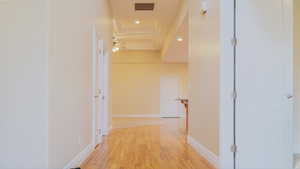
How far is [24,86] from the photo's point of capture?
81.2 inches

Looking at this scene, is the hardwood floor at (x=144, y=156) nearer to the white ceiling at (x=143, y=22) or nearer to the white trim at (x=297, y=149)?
the white trim at (x=297, y=149)

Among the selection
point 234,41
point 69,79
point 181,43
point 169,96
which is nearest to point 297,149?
point 234,41

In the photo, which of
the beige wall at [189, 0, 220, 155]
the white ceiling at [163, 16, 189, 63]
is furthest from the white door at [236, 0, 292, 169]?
the white ceiling at [163, 16, 189, 63]

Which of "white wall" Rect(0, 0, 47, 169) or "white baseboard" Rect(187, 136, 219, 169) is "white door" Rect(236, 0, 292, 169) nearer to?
"white baseboard" Rect(187, 136, 219, 169)

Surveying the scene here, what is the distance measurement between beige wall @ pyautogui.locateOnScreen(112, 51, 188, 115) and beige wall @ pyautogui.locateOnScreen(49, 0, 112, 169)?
709 centimetres

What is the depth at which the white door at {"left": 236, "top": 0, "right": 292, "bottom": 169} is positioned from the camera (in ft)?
8.93

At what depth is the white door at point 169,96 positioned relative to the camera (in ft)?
35.8

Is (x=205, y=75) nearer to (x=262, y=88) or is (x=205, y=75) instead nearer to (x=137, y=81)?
(x=262, y=88)

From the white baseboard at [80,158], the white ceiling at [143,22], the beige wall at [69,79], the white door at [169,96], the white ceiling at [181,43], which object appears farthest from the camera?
the white door at [169,96]

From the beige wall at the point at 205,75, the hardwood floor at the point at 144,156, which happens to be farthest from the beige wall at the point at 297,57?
the hardwood floor at the point at 144,156

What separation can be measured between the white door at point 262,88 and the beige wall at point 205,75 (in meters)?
0.28

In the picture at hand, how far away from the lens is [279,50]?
2.79m

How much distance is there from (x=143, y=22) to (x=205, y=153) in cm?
472

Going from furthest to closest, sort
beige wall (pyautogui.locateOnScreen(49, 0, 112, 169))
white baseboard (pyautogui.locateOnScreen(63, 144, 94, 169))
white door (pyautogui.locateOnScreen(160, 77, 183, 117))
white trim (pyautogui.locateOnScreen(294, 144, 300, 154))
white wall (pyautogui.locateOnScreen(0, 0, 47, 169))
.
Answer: white door (pyautogui.locateOnScreen(160, 77, 183, 117))
white trim (pyautogui.locateOnScreen(294, 144, 300, 154))
white baseboard (pyautogui.locateOnScreen(63, 144, 94, 169))
beige wall (pyautogui.locateOnScreen(49, 0, 112, 169))
white wall (pyautogui.locateOnScreen(0, 0, 47, 169))
